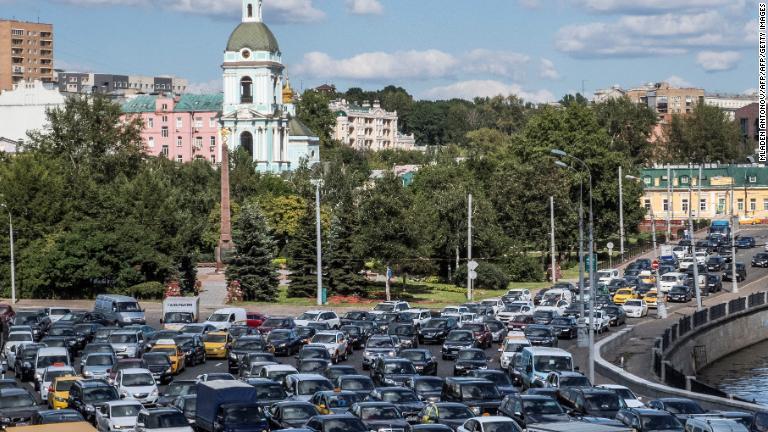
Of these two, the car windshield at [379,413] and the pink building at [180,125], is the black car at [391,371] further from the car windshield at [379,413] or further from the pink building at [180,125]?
the pink building at [180,125]

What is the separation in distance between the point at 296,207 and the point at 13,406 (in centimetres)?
7940

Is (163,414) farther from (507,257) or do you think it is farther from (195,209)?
(195,209)

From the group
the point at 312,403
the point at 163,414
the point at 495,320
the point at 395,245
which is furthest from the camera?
the point at 395,245

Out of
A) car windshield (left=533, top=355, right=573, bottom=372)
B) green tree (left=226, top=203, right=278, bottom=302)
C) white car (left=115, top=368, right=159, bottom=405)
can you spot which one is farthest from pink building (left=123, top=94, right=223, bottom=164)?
white car (left=115, top=368, right=159, bottom=405)

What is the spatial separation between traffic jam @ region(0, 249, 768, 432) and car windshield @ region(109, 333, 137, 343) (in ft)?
0.15

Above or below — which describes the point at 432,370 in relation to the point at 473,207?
below

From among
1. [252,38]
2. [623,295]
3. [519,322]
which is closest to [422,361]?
[519,322]

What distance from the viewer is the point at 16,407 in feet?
120

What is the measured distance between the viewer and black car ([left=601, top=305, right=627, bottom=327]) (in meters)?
66.4

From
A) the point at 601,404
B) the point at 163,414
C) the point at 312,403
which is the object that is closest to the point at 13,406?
the point at 163,414

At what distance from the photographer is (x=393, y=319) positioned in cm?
6419

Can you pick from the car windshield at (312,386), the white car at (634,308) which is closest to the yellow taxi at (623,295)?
the white car at (634,308)

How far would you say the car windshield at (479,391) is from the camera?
124 ft

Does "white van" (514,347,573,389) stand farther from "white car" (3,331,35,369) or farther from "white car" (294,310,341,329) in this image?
"white car" (3,331,35,369)
